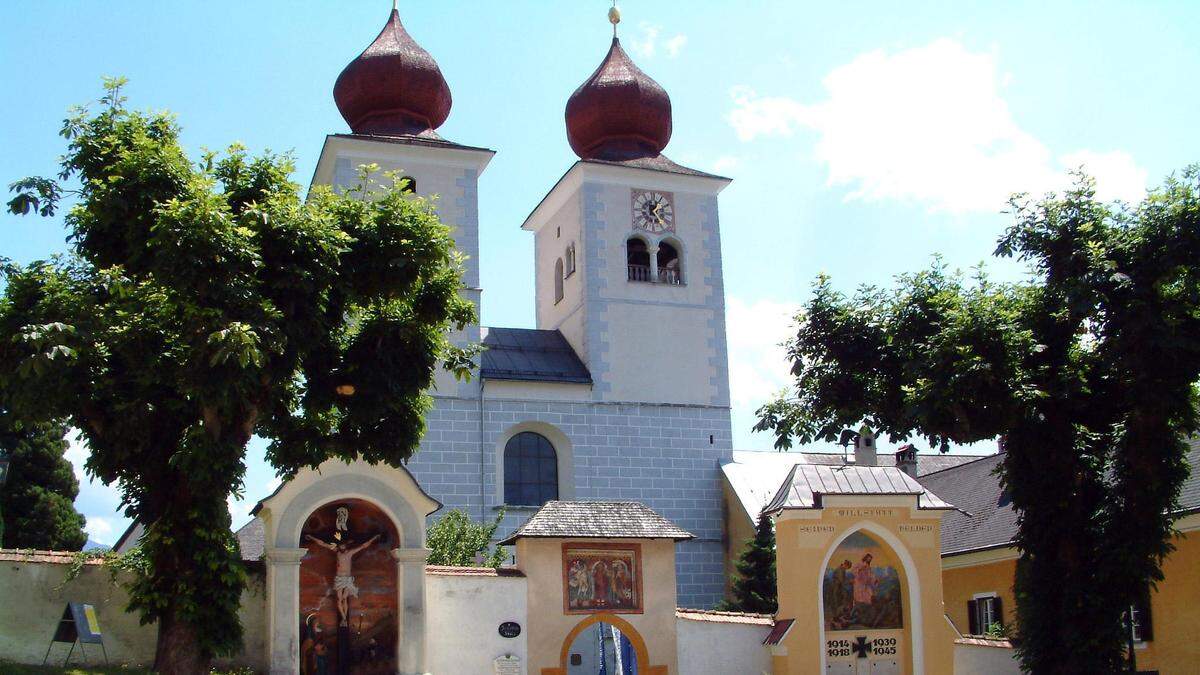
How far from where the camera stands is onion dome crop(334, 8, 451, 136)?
112ft

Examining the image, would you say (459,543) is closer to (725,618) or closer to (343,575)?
(725,618)

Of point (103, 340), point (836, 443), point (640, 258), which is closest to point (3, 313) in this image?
point (103, 340)

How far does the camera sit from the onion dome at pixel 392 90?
3409 cm

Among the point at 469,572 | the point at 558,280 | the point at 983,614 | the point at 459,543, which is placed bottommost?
the point at 983,614

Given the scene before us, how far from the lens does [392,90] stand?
34188mm

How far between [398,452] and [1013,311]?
9.03 m

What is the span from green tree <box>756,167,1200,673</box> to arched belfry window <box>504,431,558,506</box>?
13149mm

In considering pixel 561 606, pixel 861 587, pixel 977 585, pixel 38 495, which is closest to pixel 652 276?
pixel 977 585

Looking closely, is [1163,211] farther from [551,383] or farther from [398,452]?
[551,383]

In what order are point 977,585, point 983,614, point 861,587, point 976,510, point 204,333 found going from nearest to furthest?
point 204,333
point 861,587
point 983,614
point 977,585
point 976,510

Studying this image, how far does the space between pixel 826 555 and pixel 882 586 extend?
1.21 metres

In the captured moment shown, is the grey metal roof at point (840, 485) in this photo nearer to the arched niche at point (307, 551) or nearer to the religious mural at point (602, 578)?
the religious mural at point (602, 578)

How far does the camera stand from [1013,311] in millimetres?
19656

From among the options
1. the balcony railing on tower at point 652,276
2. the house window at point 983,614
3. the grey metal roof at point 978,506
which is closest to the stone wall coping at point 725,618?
the grey metal roof at point 978,506
